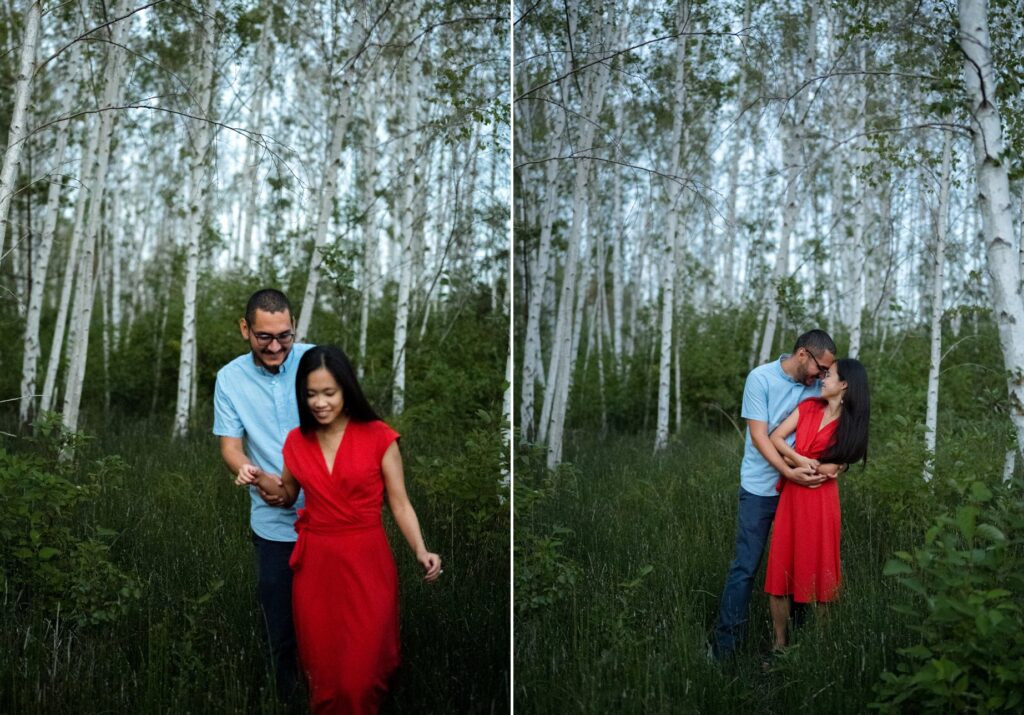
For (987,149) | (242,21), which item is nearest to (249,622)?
(987,149)

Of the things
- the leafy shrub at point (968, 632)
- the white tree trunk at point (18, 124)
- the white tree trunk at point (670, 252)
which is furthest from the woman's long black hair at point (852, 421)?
the white tree trunk at point (18, 124)

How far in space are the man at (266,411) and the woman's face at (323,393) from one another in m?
0.32

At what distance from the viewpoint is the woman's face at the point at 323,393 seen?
232 centimetres


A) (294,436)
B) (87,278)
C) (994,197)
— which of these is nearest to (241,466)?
(294,436)

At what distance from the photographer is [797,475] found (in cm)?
319

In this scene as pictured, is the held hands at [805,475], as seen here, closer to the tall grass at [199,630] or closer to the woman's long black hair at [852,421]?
the woman's long black hair at [852,421]

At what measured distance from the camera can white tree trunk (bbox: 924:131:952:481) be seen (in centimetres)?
308

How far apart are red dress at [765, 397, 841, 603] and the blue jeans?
6 centimetres

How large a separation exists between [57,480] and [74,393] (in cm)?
262

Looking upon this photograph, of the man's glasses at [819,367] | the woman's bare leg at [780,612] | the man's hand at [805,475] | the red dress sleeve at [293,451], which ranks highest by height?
the man's glasses at [819,367]

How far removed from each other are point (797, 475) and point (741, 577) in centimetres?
45

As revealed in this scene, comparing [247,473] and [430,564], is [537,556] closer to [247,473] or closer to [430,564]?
[430,564]

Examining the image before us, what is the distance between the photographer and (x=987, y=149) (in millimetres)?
3088

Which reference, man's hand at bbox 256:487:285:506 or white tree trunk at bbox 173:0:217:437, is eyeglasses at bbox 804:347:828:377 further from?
white tree trunk at bbox 173:0:217:437
